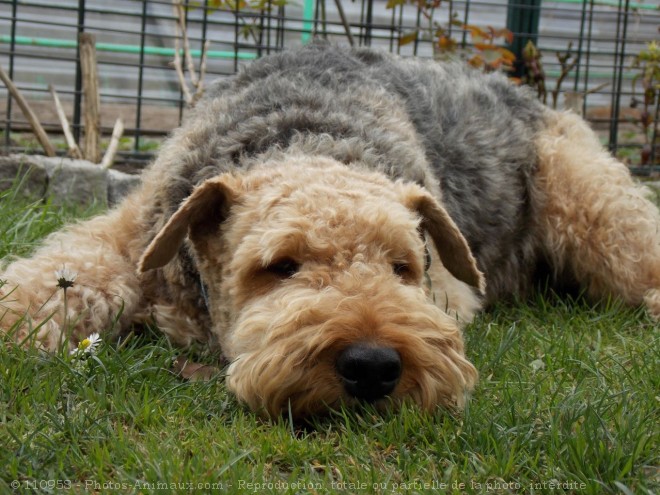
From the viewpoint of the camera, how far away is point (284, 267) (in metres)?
2.98

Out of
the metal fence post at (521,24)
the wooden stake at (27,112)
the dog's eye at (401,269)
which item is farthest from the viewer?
the metal fence post at (521,24)

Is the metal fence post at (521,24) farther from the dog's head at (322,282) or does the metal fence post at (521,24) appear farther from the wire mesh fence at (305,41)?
the dog's head at (322,282)

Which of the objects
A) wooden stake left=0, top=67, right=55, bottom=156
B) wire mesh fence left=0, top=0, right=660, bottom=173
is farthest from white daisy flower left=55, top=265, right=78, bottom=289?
wire mesh fence left=0, top=0, right=660, bottom=173

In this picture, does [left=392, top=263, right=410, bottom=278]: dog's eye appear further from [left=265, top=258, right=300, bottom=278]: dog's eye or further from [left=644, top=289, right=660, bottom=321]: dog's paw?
[left=644, top=289, right=660, bottom=321]: dog's paw

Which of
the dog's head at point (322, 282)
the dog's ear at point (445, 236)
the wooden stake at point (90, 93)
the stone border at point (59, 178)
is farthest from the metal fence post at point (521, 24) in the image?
the dog's head at point (322, 282)

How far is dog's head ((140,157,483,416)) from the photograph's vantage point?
8.34 feet

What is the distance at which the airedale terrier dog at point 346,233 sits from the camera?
263cm

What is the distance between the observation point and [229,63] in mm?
9281

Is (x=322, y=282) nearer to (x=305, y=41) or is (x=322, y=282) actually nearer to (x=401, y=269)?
(x=401, y=269)

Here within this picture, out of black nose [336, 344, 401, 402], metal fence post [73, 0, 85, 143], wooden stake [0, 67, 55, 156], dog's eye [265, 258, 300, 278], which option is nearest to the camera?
black nose [336, 344, 401, 402]

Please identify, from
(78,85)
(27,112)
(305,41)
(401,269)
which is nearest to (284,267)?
(401,269)

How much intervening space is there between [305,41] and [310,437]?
5.82 m

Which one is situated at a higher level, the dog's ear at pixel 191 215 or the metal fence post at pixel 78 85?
the metal fence post at pixel 78 85

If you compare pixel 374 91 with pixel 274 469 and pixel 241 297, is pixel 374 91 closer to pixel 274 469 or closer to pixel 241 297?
pixel 241 297
